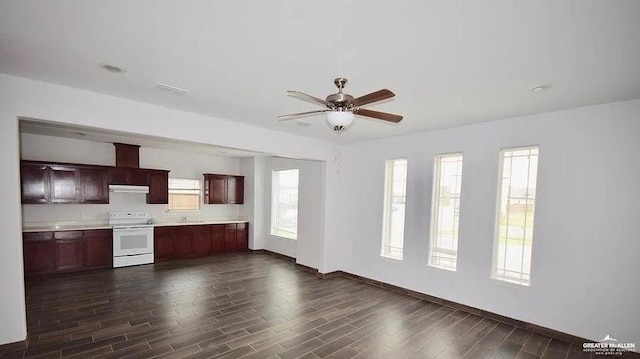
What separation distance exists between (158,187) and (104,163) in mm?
1223

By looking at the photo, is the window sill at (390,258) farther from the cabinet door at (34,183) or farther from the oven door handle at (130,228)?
the cabinet door at (34,183)

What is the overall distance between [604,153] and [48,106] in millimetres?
6149

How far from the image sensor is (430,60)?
2.21 metres

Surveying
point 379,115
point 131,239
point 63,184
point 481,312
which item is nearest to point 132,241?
point 131,239

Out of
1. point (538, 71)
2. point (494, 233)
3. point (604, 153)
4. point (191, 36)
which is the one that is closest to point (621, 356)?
point (494, 233)

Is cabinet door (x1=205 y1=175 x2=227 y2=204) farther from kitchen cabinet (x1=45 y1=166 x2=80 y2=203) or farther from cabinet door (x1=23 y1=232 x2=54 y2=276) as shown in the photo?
cabinet door (x1=23 y1=232 x2=54 y2=276)

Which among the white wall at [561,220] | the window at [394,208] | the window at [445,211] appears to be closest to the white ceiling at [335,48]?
the white wall at [561,220]

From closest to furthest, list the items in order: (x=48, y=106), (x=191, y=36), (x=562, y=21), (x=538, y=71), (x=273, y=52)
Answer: (x=562, y=21) → (x=191, y=36) → (x=273, y=52) → (x=538, y=71) → (x=48, y=106)

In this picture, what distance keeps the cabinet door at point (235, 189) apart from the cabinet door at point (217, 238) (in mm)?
855

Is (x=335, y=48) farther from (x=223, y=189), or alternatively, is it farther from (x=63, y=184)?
(x=223, y=189)

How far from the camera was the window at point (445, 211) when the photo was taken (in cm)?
451

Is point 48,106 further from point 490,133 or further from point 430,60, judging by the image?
point 490,133

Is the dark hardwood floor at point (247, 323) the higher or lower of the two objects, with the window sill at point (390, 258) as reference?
lower

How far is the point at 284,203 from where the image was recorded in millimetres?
7738
